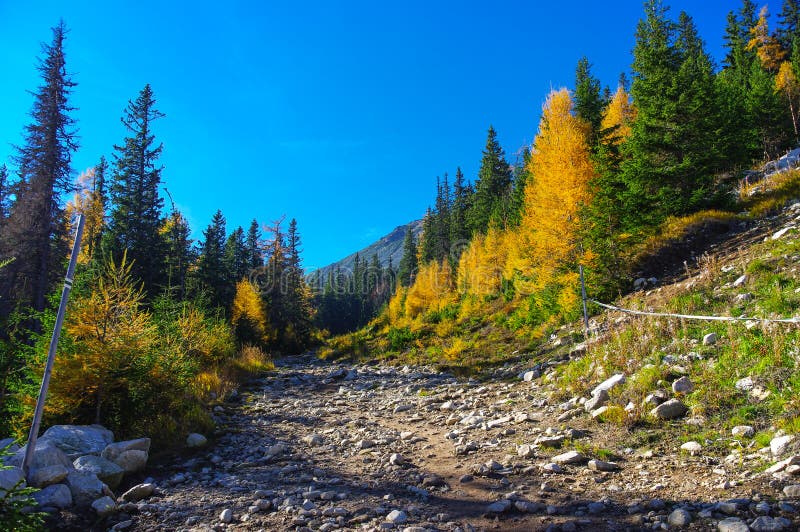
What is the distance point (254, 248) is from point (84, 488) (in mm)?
50054

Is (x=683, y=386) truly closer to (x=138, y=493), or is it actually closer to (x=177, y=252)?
(x=138, y=493)

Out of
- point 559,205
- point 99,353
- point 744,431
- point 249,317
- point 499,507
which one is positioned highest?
point 559,205

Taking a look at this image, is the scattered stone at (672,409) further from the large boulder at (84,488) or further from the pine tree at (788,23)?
the pine tree at (788,23)

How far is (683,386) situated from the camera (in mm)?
6098

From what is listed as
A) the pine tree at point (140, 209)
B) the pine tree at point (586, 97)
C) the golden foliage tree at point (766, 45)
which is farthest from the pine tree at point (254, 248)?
the golden foliage tree at point (766, 45)

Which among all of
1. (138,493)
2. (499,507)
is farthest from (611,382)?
(138,493)

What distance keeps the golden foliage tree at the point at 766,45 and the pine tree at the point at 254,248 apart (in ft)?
216

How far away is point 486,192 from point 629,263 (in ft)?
116

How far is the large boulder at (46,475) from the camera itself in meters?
4.98

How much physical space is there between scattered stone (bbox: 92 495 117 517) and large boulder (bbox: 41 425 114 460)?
1.89 metres

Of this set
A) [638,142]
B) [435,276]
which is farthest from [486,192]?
[638,142]

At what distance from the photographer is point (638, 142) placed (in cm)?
1772

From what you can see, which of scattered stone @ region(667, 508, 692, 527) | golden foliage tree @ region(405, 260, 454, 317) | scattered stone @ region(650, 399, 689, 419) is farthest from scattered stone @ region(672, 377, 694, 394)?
golden foliage tree @ region(405, 260, 454, 317)

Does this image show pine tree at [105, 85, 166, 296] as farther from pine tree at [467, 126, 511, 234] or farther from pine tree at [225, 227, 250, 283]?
pine tree at [467, 126, 511, 234]
